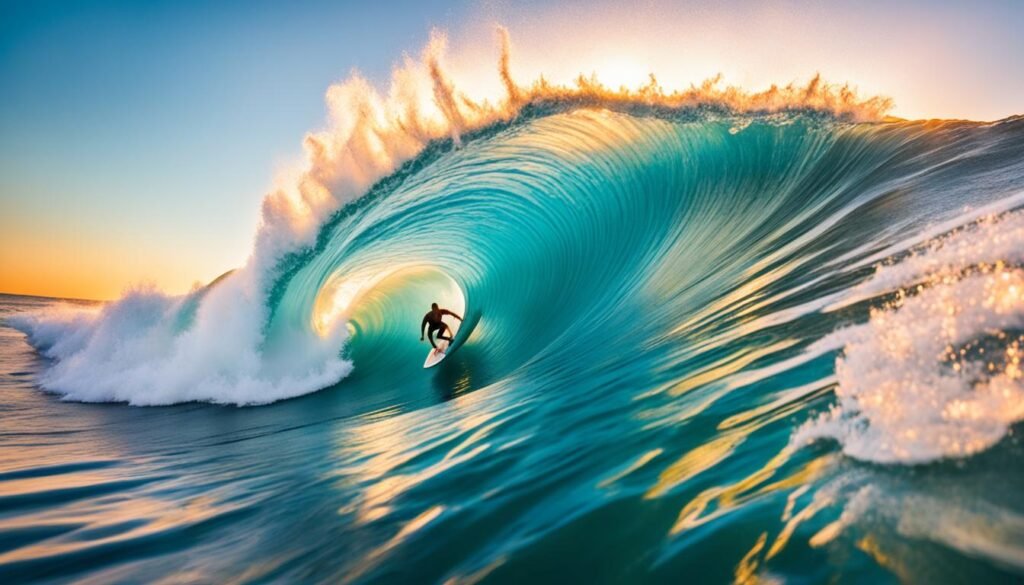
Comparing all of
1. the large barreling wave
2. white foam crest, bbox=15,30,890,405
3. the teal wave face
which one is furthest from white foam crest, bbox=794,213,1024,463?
white foam crest, bbox=15,30,890,405

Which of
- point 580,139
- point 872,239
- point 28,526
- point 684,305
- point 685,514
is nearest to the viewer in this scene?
point 685,514

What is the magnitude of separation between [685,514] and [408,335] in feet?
43.4

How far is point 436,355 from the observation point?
38.8ft

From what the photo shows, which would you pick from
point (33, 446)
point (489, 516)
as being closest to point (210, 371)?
point (33, 446)

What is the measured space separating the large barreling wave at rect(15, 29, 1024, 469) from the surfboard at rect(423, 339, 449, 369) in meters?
0.35

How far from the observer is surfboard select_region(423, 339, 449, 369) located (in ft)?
37.2

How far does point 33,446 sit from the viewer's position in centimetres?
612

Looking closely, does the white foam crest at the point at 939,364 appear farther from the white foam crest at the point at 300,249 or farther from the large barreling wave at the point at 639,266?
the white foam crest at the point at 300,249

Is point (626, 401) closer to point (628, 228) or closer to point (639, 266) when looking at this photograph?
point (639, 266)

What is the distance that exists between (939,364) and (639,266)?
691 centimetres

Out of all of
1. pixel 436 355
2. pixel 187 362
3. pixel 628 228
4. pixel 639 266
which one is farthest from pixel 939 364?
pixel 187 362

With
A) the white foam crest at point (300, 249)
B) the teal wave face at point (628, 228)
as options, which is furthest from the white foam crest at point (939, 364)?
the white foam crest at point (300, 249)

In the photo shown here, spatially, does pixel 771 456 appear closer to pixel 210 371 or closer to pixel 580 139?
pixel 580 139

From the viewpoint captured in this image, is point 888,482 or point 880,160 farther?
point 880,160
